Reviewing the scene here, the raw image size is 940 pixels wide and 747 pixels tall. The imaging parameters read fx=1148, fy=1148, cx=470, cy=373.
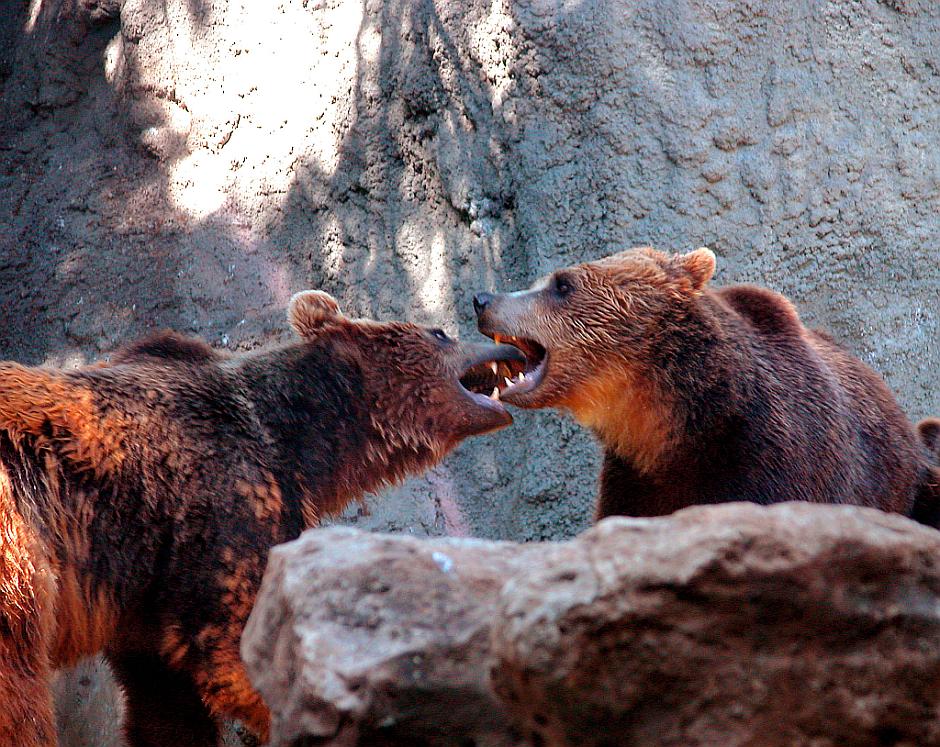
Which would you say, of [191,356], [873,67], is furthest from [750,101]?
[191,356]

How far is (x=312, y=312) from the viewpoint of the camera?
5449mm

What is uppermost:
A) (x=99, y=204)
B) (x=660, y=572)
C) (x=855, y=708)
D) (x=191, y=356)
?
(x=660, y=572)

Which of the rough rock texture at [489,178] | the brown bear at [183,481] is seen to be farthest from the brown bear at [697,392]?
the rough rock texture at [489,178]

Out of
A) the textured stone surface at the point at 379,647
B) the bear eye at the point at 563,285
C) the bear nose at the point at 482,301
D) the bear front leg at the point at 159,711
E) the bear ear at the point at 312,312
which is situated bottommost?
the bear front leg at the point at 159,711

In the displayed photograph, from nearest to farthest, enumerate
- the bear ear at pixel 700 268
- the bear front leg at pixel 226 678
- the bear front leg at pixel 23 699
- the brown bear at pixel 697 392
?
the bear front leg at pixel 23 699 < the bear front leg at pixel 226 678 < the brown bear at pixel 697 392 < the bear ear at pixel 700 268

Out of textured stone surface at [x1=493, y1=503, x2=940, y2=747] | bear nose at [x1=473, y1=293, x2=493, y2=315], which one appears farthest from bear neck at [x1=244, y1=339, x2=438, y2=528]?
textured stone surface at [x1=493, y1=503, x2=940, y2=747]

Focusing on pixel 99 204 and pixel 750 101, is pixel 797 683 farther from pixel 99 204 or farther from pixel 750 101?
pixel 99 204

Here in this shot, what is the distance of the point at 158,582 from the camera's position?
4.59 m

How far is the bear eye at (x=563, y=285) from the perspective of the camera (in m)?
5.37

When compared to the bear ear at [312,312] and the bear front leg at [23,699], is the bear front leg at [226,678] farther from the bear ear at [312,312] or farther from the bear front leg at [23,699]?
the bear ear at [312,312]

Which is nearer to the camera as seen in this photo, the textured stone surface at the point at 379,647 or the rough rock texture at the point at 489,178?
the textured stone surface at the point at 379,647

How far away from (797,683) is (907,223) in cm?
509

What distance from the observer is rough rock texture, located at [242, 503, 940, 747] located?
2.22m

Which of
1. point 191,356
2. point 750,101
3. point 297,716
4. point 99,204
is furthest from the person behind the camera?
point 99,204
